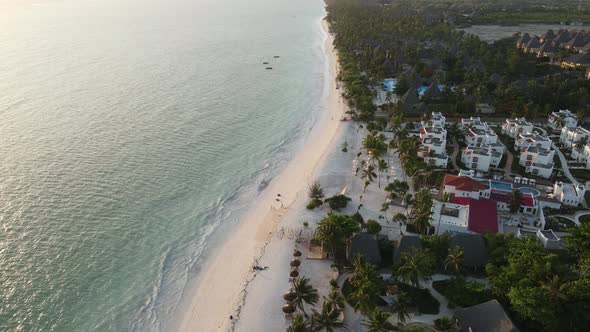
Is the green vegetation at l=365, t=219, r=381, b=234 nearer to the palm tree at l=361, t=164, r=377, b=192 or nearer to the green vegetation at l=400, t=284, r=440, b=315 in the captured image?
the green vegetation at l=400, t=284, r=440, b=315

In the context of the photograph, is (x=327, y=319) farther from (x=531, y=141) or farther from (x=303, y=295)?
(x=531, y=141)

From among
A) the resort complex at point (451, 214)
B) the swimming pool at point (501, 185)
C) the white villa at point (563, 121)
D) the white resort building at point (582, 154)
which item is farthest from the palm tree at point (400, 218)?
the white villa at point (563, 121)

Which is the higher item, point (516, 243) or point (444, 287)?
point (516, 243)

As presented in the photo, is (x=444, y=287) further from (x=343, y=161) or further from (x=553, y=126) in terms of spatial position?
(x=553, y=126)

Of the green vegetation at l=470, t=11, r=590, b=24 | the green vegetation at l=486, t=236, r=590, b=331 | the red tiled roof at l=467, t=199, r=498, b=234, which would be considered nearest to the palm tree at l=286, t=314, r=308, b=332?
the green vegetation at l=486, t=236, r=590, b=331

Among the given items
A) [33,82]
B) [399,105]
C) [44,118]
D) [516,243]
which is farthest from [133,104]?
[516,243]

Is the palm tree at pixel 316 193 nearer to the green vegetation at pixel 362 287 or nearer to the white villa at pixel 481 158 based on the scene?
the green vegetation at pixel 362 287
